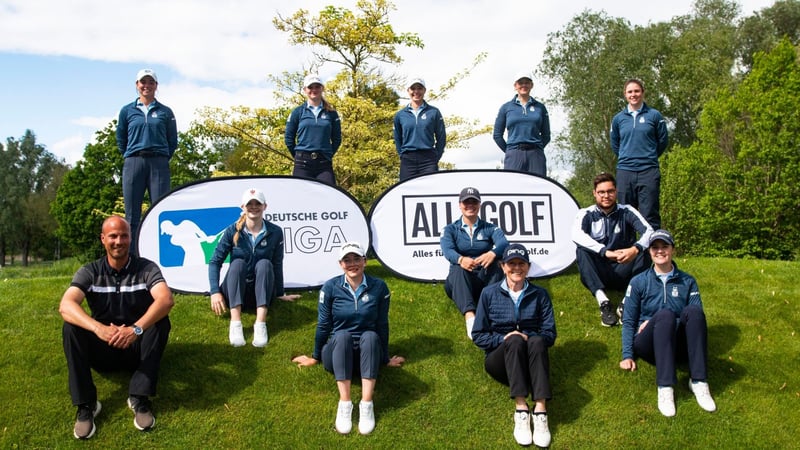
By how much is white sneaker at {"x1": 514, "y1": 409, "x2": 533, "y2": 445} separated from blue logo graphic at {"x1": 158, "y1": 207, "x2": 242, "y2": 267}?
3773 mm

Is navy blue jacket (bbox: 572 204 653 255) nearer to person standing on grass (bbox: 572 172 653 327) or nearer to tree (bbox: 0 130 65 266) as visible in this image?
person standing on grass (bbox: 572 172 653 327)

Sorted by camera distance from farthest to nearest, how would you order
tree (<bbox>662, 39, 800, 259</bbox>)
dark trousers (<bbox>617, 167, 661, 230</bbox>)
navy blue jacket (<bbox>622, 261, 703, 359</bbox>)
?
tree (<bbox>662, 39, 800, 259</bbox>)
dark trousers (<bbox>617, 167, 661, 230</bbox>)
navy blue jacket (<bbox>622, 261, 703, 359</bbox>)

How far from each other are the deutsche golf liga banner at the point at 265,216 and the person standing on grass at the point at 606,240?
93.6 inches

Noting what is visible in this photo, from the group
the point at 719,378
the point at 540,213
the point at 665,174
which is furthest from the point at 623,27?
the point at 719,378

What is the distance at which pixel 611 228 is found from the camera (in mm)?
5891

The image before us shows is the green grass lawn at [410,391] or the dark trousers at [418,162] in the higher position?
the dark trousers at [418,162]

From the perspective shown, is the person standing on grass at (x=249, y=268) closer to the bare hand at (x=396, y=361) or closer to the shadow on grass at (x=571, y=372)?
the bare hand at (x=396, y=361)

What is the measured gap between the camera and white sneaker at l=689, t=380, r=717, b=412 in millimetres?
4430

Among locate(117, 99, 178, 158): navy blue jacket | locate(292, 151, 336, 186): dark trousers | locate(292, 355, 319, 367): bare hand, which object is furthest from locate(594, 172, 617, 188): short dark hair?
locate(117, 99, 178, 158): navy blue jacket

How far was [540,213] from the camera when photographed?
702 centimetres

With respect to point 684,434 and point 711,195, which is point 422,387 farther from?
point 711,195

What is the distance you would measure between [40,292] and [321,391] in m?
3.66

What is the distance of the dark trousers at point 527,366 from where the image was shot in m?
4.20

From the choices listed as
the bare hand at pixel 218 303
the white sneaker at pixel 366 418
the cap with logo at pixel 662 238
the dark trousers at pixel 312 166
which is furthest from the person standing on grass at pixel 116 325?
the cap with logo at pixel 662 238
